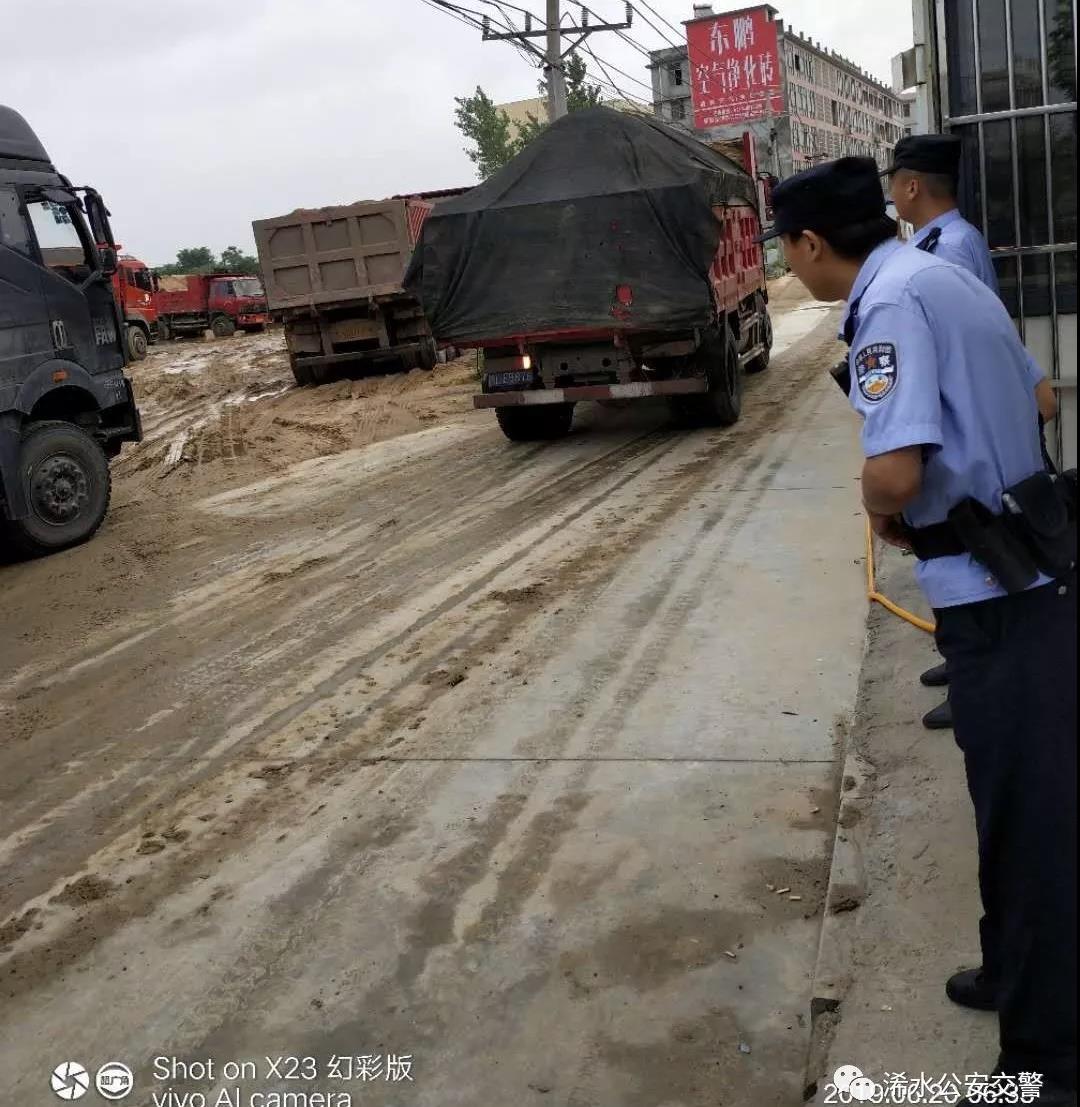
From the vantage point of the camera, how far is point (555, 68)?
69.9 ft

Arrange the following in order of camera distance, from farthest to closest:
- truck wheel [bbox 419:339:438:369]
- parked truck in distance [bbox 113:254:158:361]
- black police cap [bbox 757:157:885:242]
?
1. parked truck in distance [bbox 113:254:158:361]
2. truck wheel [bbox 419:339:438:369]
3. black police cap [bbox 757:157:885:242]

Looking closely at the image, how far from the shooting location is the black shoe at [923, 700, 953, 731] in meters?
4.30

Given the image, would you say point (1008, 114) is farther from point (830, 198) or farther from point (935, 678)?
point (830, 198)

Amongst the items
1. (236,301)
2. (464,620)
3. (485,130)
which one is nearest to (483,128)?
(485,130)

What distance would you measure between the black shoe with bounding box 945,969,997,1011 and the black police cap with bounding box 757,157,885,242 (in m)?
1.74

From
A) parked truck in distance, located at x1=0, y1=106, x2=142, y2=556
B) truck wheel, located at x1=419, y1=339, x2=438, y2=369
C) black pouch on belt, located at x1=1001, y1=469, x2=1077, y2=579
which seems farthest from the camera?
truck wheel, located at x1=419, y1=339, x2=438, y2=369

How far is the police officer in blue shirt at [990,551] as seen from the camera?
2.21 meters

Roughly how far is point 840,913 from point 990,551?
1433 mm

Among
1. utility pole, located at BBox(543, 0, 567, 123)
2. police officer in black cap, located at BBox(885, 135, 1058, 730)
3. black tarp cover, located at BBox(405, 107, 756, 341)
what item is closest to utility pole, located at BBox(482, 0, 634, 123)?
utility pole, located at BBox(543, 0, 567, 123)

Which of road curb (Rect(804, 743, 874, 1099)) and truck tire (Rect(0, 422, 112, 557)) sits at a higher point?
truck tire (Rect(0, 422, 112, 557))

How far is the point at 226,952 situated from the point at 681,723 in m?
2.08

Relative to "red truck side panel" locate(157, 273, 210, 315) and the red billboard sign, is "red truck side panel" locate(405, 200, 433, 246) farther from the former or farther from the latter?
the red billboard sign

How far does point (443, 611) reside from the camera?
658 cm

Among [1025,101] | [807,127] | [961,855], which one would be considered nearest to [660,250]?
[1025,101]
